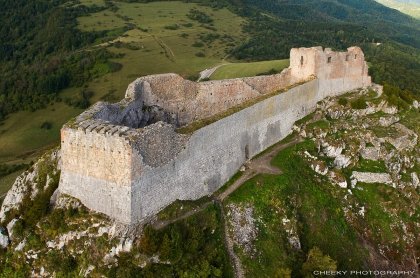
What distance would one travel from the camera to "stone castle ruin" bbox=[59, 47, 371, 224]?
2412 centimetres

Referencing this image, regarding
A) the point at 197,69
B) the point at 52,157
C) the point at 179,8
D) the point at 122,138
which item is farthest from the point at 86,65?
the point at 122,138

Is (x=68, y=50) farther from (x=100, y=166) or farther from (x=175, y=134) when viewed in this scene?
(x=100, y=166)

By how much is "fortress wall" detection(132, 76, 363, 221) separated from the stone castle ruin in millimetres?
56

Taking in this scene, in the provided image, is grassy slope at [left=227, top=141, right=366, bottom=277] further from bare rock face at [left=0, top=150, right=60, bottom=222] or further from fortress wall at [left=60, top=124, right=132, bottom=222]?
bare rock face at [left=0, top=150, right=60, bottom=222]

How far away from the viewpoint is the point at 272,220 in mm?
29625

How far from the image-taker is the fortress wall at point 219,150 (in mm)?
25470

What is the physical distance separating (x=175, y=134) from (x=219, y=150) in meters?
5.14

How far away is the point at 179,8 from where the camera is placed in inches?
6398

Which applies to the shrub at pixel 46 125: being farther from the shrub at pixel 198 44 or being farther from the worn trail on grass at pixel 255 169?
the worn trail on grass at pixel 255 169

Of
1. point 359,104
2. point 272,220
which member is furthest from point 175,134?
point 359,104

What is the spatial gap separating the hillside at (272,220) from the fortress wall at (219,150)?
0.71 meters

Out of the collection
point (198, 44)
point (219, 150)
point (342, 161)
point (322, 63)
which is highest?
point (322, 63)

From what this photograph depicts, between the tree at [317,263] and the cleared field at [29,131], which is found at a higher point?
the tree at [317,263]

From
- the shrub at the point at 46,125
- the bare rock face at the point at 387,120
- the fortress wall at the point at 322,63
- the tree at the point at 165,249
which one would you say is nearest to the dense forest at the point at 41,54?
the shrub at the point at 46,125
